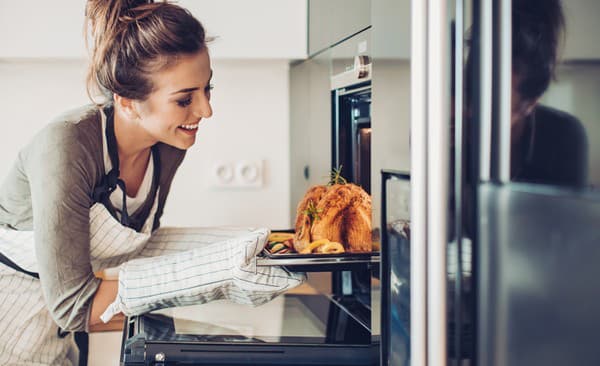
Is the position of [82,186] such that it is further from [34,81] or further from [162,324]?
[34,81]

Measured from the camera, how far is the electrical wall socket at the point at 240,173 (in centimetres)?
168

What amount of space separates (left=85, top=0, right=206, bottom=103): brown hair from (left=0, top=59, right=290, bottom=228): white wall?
40 cm

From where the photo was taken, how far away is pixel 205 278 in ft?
3.17

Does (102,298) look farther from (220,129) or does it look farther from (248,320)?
(220,129)

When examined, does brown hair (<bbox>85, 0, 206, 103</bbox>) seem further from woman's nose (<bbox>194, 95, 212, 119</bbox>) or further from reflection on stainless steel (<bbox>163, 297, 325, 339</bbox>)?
reflection on stainless steel (<bbox>163, 297, 325, 339</bbox>)

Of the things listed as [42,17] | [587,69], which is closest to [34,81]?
[42,17]

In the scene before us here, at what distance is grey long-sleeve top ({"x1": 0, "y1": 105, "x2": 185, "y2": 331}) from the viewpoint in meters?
1.10

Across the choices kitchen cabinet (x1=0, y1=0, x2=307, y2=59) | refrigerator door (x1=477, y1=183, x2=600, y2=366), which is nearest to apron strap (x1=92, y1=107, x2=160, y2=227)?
kitchen cabinet (x1=0, y1=0, x2=307, y2=59)

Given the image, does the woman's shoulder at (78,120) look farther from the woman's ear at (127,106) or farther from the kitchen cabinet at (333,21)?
the kitchen cabinet at (333,21)

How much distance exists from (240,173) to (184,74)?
1.61 feet

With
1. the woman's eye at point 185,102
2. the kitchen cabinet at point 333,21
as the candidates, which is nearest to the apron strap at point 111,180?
the woman's eye at point 185,102

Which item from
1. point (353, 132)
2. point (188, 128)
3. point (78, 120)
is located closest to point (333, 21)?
point (353, 132)

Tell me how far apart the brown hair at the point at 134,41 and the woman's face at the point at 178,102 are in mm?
15

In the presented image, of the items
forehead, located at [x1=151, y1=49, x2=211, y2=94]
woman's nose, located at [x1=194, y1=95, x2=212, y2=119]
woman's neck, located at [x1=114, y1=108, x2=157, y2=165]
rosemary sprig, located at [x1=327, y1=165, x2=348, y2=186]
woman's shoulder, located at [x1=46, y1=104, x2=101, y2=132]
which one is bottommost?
rosemary sprig, located at [x1=327, y1=165, x2=348, y2=186]
